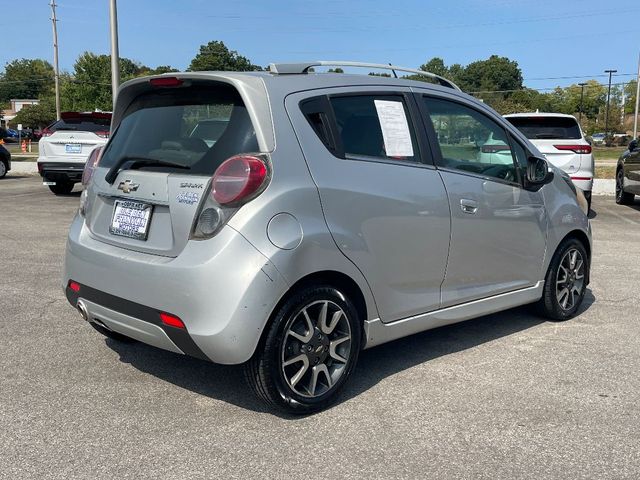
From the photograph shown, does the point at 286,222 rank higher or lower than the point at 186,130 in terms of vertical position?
lower

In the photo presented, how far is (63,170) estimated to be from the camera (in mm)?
12867

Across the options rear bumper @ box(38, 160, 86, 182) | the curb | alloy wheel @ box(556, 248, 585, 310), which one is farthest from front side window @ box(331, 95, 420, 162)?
the curb

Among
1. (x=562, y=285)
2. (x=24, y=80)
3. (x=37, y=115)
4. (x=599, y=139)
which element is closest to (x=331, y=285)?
(x=562, y=285)

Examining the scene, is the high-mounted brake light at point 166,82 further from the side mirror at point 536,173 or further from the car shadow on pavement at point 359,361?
the side mirror at point 536,173

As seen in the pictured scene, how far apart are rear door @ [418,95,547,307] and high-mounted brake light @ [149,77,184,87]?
147 centimetres

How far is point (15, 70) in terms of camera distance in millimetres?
126312

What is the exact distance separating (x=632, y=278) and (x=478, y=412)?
403cm

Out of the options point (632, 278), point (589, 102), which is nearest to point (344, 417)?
point (632, 278)

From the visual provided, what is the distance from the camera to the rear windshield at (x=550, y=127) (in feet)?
35.6

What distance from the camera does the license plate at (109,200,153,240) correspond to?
346cm

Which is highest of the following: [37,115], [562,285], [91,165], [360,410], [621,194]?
[37,115]

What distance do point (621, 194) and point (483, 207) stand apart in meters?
10.9

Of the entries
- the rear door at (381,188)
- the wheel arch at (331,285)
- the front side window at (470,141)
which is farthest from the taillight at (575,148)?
the wheel arch at (331,285)

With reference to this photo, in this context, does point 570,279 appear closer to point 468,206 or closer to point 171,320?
point 468,206
